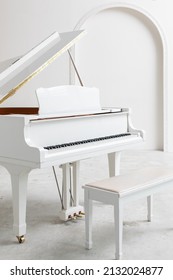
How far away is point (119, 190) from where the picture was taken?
8.07ft

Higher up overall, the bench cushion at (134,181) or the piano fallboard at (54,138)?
the piano fallboard at (54,138)

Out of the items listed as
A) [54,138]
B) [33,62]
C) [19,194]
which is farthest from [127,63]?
[19,194]

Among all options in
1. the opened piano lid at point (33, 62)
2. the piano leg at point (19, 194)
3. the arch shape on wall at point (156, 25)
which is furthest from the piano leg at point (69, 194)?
the arch shape on wall at point (156, 25)

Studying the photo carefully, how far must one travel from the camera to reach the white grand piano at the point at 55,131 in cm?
268

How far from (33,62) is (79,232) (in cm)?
150

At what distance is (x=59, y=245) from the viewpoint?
279 centimetres

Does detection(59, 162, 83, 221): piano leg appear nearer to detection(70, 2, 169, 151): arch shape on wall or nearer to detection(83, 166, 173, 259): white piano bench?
detection(83, 166, 173, 259): white piano bench

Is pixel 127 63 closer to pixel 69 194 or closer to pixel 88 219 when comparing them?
pixel 69 194

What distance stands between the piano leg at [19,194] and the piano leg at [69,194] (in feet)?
1.47

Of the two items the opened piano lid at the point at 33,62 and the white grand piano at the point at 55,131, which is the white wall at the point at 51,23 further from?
the opened piano lid at the point at 33,62

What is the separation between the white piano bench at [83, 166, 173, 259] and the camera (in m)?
2.45

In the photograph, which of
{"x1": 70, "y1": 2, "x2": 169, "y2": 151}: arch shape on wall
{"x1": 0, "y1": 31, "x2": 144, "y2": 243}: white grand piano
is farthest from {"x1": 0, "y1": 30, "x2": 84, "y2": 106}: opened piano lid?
{"x1": 70, "y1": 2, "x2": 169, "y2": 151}: arch shape on wall
